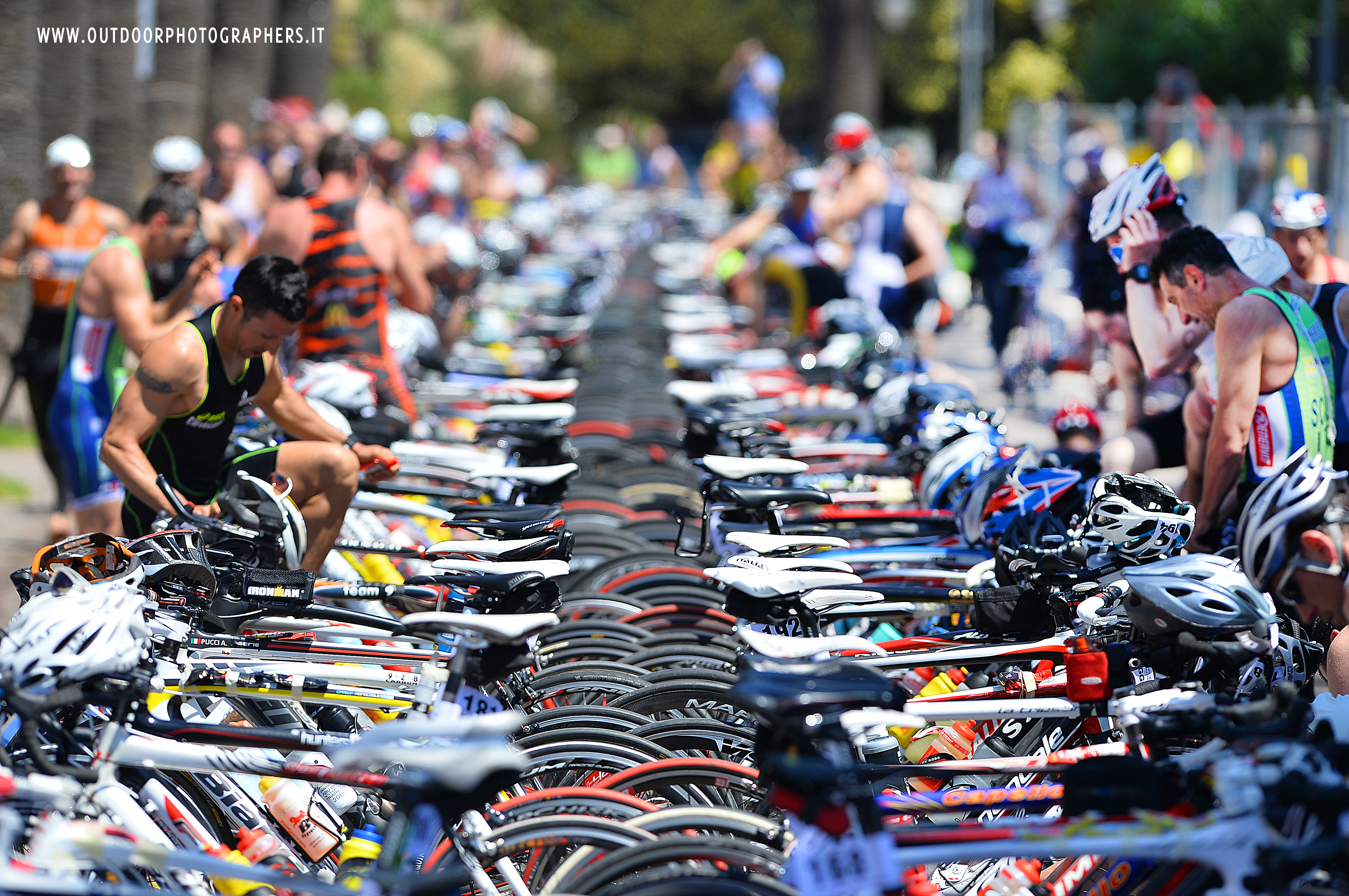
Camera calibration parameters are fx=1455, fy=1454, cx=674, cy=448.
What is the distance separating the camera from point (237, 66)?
16.3 metres

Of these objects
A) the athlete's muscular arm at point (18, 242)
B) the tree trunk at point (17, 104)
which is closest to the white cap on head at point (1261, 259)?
the athlete's muscular arm at point (18, 242)

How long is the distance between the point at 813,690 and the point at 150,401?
2.94 m

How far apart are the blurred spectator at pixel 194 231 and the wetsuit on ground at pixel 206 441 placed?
5.35 ft

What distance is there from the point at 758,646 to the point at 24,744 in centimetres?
170

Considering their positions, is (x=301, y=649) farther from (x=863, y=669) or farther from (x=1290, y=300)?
(x=1290, y=300)

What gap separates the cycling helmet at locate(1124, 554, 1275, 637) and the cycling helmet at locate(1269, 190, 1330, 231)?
9.70ft

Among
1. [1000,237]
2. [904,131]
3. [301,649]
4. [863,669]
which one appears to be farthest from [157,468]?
Result: [904,131]

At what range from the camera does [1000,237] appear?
1325 centimetres

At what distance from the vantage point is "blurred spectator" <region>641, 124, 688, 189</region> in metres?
34.2

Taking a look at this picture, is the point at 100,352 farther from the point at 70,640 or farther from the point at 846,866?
the point at 846,866

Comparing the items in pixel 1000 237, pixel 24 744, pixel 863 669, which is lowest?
pixel 24 744

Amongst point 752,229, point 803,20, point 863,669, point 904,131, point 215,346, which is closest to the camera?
point 863,669

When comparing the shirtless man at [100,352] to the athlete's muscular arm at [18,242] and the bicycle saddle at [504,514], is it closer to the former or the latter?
the athlete's muscular arm at [18,242]

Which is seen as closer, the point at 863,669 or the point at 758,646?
the point at 863,669
